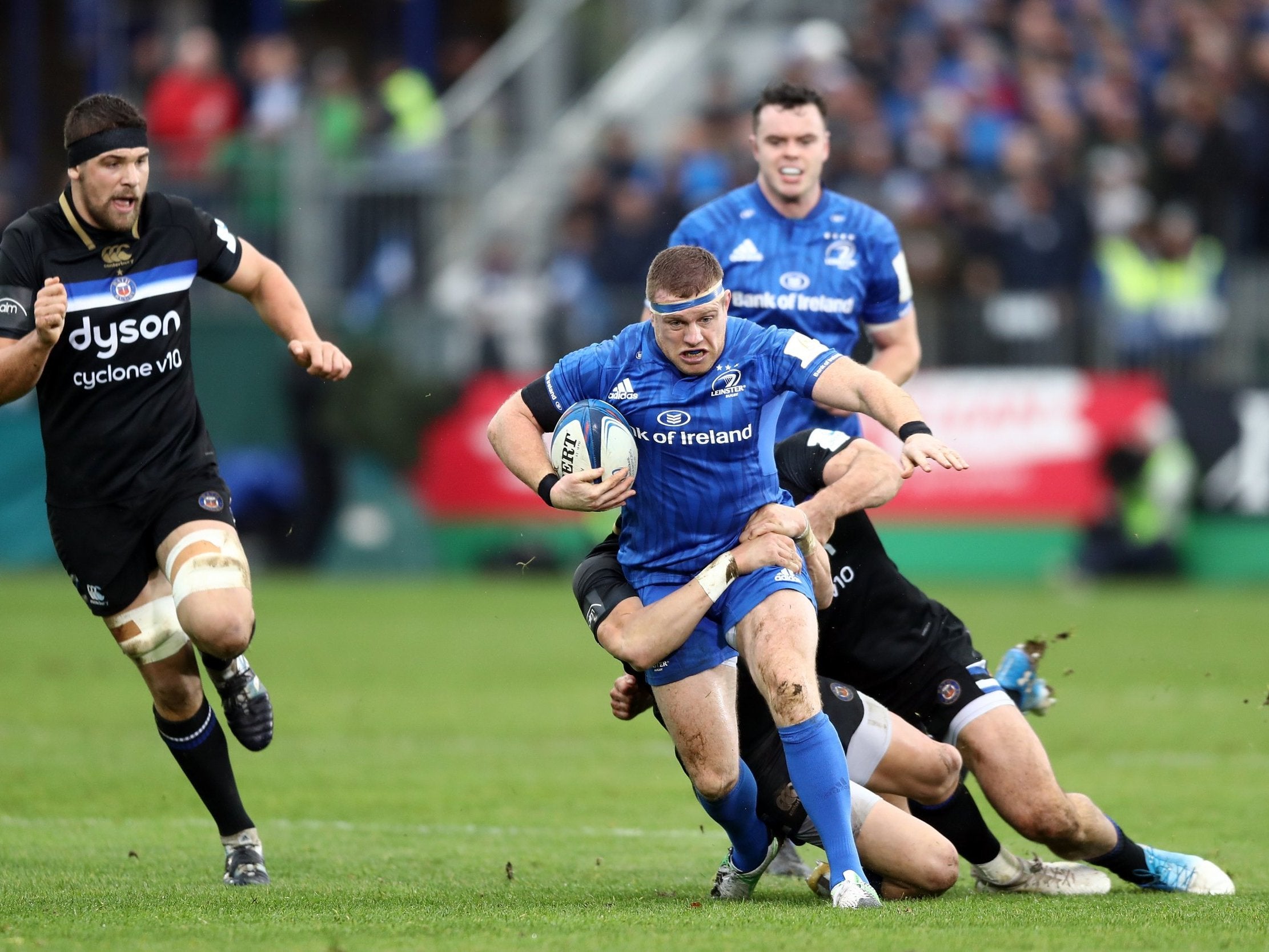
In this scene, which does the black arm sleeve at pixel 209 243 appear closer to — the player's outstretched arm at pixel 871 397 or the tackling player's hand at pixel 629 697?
the tackling player's hand at pixel 629 697

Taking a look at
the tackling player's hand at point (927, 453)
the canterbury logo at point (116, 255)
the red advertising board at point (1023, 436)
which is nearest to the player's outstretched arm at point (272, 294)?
the canterbury logo at point (116, 255)

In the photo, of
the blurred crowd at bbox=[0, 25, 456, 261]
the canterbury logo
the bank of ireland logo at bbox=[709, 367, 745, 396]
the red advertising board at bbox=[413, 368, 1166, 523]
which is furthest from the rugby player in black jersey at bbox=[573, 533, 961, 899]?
the blurred crowd at bbox=[0, 25, 456, 261]

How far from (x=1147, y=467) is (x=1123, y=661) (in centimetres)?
519

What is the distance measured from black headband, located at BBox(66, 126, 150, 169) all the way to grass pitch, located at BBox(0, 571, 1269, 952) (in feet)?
9.31

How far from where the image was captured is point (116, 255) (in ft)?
24.9

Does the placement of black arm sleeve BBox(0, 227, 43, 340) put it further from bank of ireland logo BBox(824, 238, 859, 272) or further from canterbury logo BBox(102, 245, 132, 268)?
bank of ireland logo BBox(824, 238, 859, 272)

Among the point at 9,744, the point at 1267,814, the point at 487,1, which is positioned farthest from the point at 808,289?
the point at 487,1

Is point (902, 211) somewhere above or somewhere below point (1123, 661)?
above

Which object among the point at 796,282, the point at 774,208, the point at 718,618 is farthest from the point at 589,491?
the point at 774,208

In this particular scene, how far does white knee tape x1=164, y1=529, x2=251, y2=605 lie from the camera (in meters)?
7.26

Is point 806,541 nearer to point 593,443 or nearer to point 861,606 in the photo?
point 861,606

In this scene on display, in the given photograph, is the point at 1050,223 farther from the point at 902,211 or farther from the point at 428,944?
the point at 428,944

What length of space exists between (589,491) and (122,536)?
2.07 meters

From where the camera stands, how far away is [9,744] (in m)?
11.2
